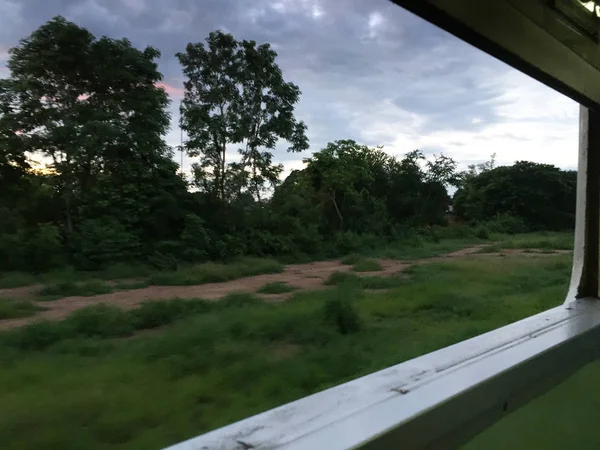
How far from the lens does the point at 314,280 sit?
1.64 m

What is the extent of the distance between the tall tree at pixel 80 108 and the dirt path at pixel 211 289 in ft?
0.50

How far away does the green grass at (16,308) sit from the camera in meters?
0.99

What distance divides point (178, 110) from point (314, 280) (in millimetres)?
682

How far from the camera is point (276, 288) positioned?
1528 mm

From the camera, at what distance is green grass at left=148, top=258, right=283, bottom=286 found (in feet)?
4.11

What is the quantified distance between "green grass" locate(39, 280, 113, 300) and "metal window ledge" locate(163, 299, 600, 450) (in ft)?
1.30

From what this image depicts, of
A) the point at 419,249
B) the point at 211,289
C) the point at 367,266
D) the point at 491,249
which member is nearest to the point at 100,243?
the point at 211,289

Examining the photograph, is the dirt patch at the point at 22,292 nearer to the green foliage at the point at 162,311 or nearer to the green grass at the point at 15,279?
the green grass at the point at 15,279

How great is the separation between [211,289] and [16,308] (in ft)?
1.51

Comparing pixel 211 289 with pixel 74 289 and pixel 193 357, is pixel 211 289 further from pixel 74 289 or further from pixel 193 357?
pixel 74 289

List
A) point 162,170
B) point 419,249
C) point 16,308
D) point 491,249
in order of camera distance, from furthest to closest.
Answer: point 491,249 < point 419,249 < point 162,170 < point 16,308

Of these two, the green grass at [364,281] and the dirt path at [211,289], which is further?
the green grass at [364,281]

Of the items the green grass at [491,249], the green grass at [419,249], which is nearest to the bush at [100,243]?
the green grass at [419,249]

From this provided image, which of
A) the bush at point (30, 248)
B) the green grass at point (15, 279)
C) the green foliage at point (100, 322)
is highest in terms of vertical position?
the bush at point (30, 248)
